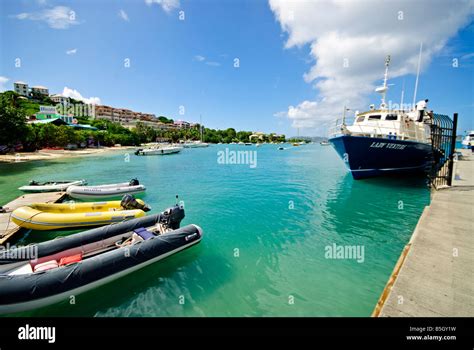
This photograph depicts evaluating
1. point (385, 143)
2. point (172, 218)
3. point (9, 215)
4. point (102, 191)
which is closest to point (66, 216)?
point (9, 215)

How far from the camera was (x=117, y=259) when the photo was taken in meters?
5.83

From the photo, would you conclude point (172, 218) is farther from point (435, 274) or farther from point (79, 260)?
point (435, 274)

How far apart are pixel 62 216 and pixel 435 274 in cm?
1263

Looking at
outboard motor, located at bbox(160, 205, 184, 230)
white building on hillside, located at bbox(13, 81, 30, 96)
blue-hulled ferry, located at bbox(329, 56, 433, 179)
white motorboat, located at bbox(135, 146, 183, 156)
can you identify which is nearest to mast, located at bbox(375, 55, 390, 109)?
blue-hulled ferry, located at bbox(329, 56, 433, 179)

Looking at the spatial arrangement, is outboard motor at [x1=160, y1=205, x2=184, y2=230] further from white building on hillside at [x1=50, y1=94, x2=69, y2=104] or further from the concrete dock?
white building on hillside at [x1=50, y1=94, x2=69, y2=104]

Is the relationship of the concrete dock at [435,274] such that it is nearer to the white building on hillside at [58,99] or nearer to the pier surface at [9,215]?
the pier surface at [9,215]

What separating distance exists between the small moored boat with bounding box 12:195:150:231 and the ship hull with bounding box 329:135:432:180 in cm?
1625

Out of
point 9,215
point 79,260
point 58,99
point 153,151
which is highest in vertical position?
point 58,99

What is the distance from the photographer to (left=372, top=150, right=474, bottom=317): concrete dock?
382 centimetres

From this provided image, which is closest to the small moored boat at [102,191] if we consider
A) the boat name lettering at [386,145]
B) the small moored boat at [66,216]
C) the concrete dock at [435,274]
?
the small moored boat at [66,216]

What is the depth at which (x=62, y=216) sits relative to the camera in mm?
8891
